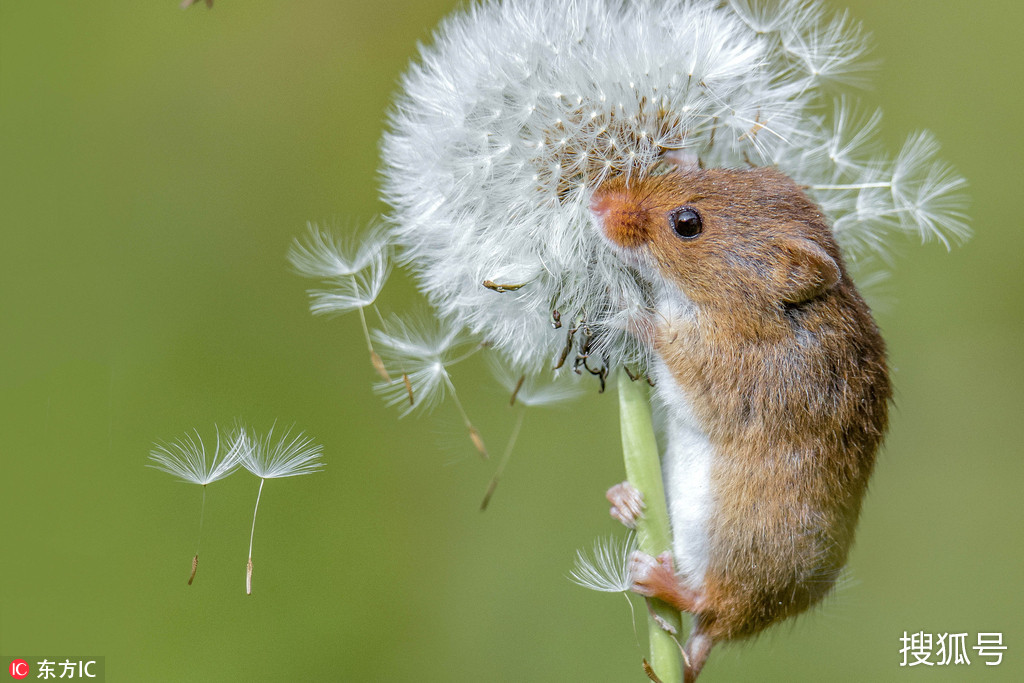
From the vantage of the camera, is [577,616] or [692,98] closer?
[692,98]

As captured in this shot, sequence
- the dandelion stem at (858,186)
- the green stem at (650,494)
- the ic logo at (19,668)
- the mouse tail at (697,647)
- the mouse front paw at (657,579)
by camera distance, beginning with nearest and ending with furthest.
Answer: the green stem at (650,494), the mouse front paw at (657,579), the mouse tail at (697,647), the dandelion stem at (858,186), the ic logo at (19,668)

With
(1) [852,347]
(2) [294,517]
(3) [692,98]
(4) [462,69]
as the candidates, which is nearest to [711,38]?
(3) [692,98]

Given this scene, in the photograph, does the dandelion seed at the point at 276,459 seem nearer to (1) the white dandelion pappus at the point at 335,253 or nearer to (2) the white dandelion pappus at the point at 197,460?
(2) the white dandelion pappus at the point at 197,460

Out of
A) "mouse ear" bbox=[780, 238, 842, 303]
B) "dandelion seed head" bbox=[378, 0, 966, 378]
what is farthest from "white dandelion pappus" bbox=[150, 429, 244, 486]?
"mouse ear" bbox=[780, 238, 842, 303]

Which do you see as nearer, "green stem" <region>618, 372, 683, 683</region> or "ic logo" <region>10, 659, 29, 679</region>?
"green stem" <region>618, 372, 683, 683</region>

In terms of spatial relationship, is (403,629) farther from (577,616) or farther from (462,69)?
(462,69)

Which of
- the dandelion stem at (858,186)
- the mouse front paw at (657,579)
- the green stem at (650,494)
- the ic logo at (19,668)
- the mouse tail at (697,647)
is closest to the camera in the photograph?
the green stem at (650,494)

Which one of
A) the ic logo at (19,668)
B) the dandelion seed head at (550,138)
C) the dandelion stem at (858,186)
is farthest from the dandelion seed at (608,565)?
the ic logo at (19,668)

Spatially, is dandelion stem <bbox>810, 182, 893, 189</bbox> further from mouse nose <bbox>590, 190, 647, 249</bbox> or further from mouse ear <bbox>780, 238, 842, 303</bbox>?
mouse nose <bbox>590, 190, 647, 249</bbox>
